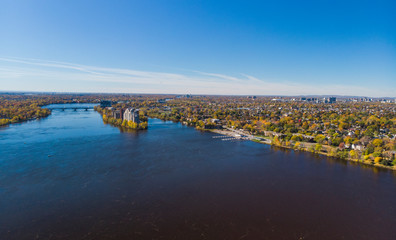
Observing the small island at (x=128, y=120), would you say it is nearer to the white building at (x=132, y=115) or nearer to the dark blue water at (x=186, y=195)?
the white building at (x=132, y=115)

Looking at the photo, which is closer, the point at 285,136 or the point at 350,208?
the point at 350,208

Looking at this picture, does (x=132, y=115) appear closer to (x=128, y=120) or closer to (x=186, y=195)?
(x=128, y=120)

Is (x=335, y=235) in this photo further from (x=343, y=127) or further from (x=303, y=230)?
(x=343, y=127)

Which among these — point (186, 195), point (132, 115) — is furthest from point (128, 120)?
point (186, 195)

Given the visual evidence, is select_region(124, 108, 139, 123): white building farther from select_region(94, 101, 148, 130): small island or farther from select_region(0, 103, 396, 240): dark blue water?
select_region(0, 103, 396, 240): dark blue water

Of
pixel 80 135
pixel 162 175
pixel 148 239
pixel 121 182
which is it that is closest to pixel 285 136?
pixel 162 175

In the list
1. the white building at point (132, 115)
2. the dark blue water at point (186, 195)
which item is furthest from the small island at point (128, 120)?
the dark blue water at point (186, 195)

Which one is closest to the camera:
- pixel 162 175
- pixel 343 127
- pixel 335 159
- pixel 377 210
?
pixel 377 210

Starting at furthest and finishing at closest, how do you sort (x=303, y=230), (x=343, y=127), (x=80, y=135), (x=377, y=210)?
1. (x=343, y=127)
2. (x=80, y=135)
3. (x=377, y=210)
4. (x=303, y=230)

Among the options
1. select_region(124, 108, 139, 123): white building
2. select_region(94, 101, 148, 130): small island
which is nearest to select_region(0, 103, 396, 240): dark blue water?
select_region(94, 101, 148, 130): small island
